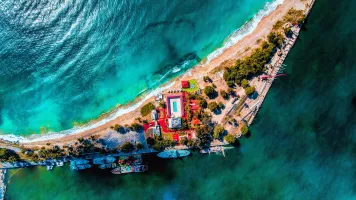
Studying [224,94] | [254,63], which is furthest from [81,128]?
[254,63]

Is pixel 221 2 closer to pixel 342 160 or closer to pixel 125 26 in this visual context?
pixel 125 26

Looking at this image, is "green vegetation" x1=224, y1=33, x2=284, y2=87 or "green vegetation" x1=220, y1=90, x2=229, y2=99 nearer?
"green vegetation" x1=224, y1=33, x2=284, y2=87

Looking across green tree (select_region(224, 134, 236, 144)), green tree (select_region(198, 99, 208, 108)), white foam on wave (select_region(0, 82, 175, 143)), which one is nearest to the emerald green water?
green tree (select_region(224, 134, 236, 144))

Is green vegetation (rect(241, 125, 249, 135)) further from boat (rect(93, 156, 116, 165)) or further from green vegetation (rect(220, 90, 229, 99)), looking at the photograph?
boat (rect(93, 156, 116, 165))

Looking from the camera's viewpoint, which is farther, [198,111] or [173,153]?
[173,153]

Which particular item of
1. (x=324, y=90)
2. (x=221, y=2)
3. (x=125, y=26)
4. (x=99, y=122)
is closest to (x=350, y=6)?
(x=324, y=90)

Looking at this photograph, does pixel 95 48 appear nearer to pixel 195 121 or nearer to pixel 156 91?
pixel 156 91

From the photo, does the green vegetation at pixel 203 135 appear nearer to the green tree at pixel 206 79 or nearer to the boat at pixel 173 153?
the boat at pixel 173 153
